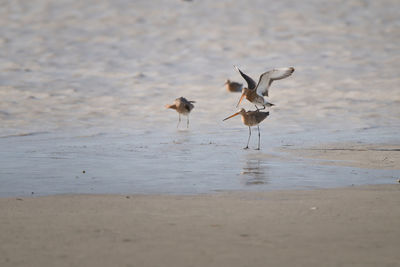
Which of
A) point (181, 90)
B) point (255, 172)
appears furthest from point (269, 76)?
point (181, 90)

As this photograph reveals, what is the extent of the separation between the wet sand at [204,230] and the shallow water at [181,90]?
721mm

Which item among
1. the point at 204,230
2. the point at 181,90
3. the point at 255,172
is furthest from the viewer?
the point at 181,90

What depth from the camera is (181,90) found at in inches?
640

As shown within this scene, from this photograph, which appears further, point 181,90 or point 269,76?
point 181,90

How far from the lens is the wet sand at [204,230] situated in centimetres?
380

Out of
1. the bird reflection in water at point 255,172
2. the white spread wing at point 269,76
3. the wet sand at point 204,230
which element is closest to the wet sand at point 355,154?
the bird reflection in water at point 255,172

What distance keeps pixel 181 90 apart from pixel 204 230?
12.0m

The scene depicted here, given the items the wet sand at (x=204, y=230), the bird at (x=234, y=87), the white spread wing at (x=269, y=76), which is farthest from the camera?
the bird at (x=234, y=87)

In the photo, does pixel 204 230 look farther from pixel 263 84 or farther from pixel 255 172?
pixel 263 84

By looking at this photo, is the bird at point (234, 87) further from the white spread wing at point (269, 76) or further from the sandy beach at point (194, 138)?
the white spread wing at point (269, 76)

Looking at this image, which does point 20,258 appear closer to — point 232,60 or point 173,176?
point 173,176

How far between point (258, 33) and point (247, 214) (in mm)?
19571

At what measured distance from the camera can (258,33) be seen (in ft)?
78.4

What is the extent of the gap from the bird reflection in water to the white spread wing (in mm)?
2892
